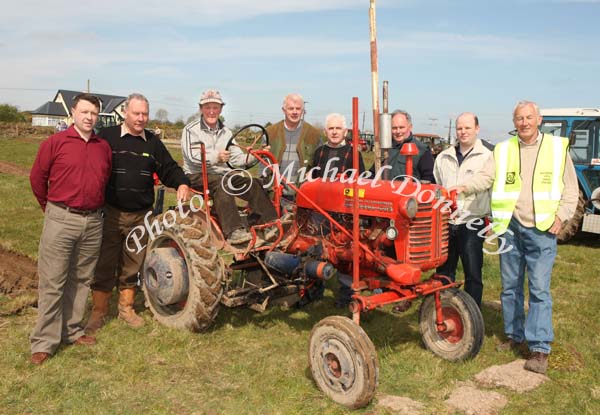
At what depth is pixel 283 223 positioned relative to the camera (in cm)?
464

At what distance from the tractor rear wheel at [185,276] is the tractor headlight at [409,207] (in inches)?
64.0

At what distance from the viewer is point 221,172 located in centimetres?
485

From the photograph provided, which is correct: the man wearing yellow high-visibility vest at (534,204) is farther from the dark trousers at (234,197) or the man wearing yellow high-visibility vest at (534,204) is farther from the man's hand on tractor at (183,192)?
Result: the man's hand on tractor at (183,192)

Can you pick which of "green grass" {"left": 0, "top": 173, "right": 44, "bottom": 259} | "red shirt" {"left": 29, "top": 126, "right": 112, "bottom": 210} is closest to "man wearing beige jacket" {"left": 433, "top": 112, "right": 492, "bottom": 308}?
"red shirt" {"left": 29, "top": 126, "right": 112, "bottom": 210}

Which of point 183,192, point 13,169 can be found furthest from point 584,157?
point 13,169

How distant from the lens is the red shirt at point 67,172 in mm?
3846

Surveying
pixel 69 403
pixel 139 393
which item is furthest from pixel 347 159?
pixel 69 403

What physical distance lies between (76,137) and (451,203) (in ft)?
9.10

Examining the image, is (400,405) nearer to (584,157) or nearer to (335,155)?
(335,155)

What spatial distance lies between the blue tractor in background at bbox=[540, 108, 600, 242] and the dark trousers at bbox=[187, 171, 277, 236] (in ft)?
20.2

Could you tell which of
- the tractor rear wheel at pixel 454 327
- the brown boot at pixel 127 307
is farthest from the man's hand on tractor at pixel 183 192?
the tractor rear wheel at pixel 454 327

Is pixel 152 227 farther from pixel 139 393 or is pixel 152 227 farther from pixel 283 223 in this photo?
pixel 139 393

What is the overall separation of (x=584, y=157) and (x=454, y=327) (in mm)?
6316

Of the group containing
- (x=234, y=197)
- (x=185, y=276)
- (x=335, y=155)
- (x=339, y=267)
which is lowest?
(x=185, y=276)
